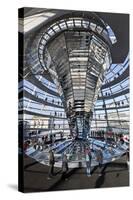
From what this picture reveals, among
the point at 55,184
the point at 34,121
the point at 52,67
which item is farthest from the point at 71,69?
the point at 55,184

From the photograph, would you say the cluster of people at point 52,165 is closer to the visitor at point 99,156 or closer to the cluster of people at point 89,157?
the cluster of people at point 89,157

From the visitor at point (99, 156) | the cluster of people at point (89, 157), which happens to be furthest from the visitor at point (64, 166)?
the visitor at point (99, 156)

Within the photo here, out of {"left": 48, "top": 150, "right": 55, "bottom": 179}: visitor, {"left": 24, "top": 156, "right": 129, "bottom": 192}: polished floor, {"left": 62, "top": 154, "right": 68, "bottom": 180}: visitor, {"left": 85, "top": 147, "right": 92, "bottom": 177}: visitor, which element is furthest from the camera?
{"left": 85, "top": 147, "right": 92, "bottom": 177}: visitor

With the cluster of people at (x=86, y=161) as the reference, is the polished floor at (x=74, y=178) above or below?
below

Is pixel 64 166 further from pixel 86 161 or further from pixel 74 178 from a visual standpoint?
pixel 86 161

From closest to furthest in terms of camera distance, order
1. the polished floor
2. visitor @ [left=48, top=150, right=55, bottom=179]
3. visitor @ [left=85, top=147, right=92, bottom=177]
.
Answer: the polished floor → visitor @ [left=48, top=150, right=55, bottom=179] → visitor @ [left=85, top=147, right=92, bottom=177]

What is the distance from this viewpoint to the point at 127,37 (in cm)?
1212

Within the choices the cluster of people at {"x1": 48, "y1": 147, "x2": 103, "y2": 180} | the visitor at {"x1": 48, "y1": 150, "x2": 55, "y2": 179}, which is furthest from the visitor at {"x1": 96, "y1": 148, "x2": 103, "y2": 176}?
the visitor at {"x1": 48, "y1": 150, "x2": 55, "y2": 179}

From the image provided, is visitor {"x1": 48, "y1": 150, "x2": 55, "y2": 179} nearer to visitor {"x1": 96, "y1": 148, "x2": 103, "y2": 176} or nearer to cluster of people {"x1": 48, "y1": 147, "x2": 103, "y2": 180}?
cluster of people {"x1": 48, "y1": 147, "x2": 103, "y2": 180}

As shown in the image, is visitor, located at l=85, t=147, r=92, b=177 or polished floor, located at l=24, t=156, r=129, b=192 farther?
visitor, located at l=85, t=147, r=92, b=177

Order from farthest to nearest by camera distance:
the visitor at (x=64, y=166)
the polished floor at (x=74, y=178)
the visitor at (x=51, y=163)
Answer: the visitor at (x=64, y=166)
the visitor at (x=51, y=163)
the polished floor at (x=74, y=178)

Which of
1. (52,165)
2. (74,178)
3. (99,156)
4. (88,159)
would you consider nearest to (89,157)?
(88,159)

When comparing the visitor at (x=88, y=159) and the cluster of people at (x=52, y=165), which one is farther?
the visitor at (x=88, y=159)

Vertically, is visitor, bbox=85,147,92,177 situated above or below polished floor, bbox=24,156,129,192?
above
